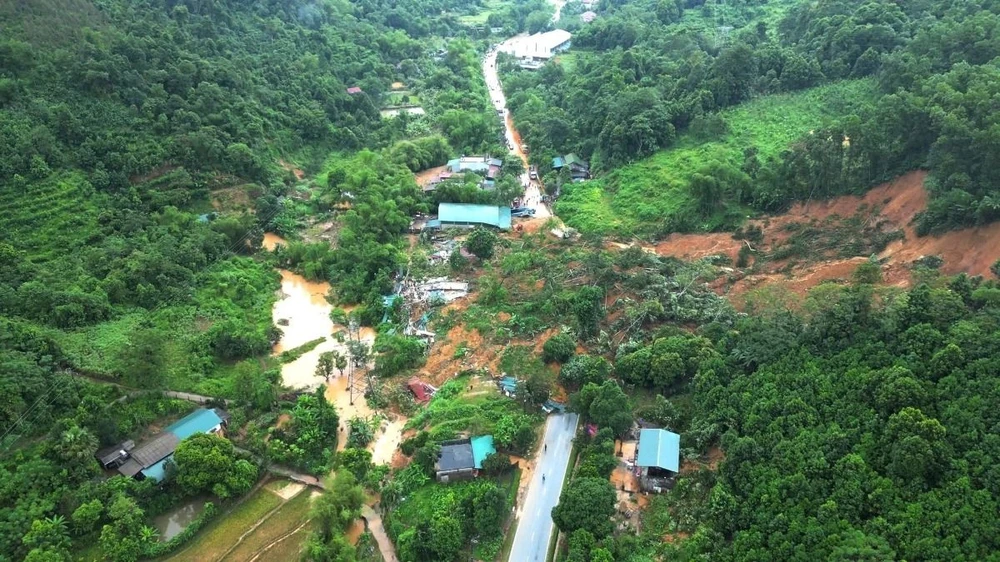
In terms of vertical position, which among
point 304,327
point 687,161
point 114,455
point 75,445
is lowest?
point 304,327

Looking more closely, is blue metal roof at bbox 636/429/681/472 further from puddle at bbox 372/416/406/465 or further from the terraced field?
the terraced field

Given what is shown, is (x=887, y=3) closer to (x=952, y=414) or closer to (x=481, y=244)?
(x=481, y=244)

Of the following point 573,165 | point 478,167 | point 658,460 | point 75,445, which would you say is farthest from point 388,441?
point 573,165

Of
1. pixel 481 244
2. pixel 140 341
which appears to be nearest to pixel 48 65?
pixel 140 341

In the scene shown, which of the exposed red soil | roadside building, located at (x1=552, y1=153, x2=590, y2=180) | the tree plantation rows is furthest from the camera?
the exposed red soil

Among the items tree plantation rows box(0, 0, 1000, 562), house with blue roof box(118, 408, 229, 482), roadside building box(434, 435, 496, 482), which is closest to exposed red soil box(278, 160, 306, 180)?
tree plantation rows box(0, 0, 1000, 562)

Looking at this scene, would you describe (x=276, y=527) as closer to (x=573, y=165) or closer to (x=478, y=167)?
(x=478, y=167)

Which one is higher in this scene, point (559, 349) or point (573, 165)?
point (559, 349)
